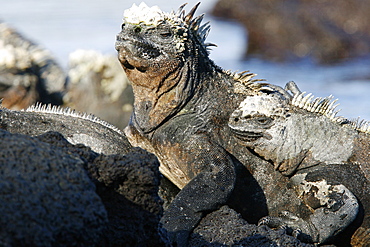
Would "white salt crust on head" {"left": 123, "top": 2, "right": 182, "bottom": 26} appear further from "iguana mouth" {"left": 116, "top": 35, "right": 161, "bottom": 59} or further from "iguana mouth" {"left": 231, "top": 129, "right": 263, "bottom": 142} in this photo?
"iguana mouth" {"left": 231, "top": 129, "right": 263, "bottom": 142}

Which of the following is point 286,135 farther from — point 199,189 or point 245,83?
point 199,189

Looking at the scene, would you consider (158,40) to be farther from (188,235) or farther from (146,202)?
(146,202)

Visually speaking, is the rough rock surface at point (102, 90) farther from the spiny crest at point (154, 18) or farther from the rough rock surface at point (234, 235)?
the rough rock surface at point (234, 235)

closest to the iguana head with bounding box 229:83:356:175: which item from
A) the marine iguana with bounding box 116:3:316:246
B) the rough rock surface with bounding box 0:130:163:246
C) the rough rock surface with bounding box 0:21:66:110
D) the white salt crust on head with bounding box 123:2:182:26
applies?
the marine iguana with bounding box 116:3:316:246

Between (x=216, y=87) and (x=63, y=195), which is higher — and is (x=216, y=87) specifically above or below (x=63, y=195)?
above

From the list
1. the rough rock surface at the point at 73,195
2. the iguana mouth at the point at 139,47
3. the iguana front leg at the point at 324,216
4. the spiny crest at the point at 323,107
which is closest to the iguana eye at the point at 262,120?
the spiny crest at the point at 323,107

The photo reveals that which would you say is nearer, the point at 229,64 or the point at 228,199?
the point at 228,199

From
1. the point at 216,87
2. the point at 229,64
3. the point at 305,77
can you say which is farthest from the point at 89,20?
the point at 216,87
